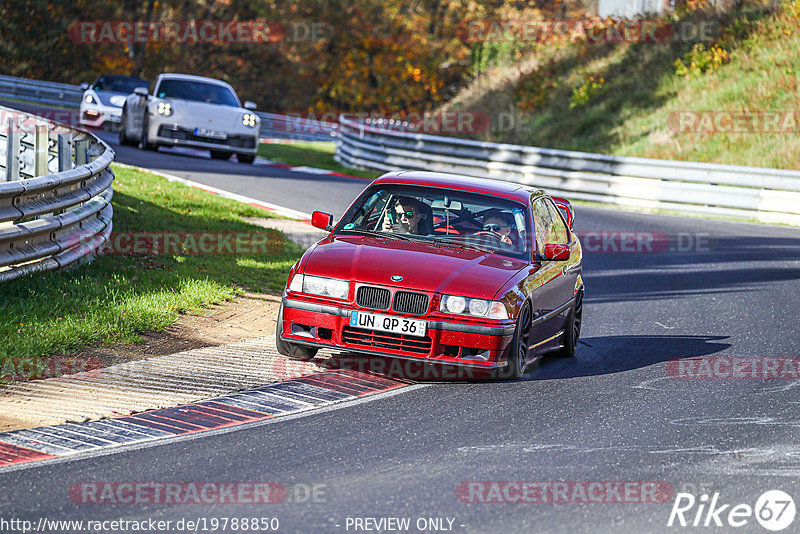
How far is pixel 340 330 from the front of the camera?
8.09 meters

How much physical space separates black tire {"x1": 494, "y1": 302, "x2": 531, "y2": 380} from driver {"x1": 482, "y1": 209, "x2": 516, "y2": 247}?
795 millimetres

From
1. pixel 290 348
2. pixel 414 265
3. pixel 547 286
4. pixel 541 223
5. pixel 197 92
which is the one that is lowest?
pixel 290 348

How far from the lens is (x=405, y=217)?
9.21 meters

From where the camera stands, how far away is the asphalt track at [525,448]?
17.5 ft

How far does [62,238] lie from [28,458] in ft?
15.5

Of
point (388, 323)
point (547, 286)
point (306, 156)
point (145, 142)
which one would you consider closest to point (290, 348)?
point (388, 323)

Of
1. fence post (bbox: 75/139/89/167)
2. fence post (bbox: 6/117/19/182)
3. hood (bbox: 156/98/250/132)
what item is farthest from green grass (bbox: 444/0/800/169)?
fence post (bbox: 6/117/19/182)

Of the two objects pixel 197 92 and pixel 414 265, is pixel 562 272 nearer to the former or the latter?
pixel 414 265

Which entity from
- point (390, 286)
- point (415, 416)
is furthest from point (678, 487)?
point (390, 286)

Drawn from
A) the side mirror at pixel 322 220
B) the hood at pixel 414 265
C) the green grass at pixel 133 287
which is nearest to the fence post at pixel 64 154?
the green grass at pixel 133 287

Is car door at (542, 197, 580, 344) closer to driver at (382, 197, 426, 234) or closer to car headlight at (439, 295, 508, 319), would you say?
driver at (382, 197, 426, 234)

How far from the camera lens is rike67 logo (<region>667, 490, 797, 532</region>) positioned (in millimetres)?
5402

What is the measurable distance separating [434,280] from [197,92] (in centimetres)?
1713

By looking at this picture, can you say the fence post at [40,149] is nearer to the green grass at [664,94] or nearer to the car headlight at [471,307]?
the car headlight at [471,307]
